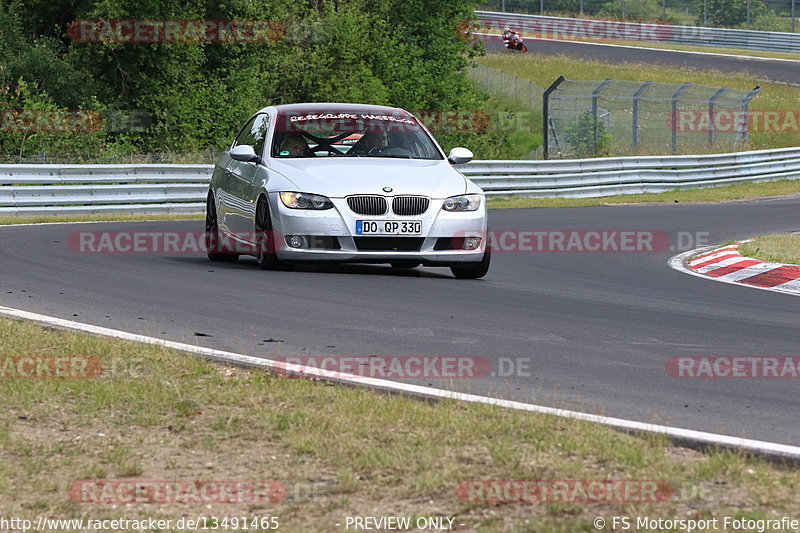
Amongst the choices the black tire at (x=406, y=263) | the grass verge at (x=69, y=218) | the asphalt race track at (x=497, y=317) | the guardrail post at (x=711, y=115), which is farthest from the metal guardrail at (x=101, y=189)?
the guardrail post at (x=711, y=115)

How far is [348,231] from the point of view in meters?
10.5

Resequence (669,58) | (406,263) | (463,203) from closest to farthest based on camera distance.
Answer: (463,203), (406,263), (669,58)

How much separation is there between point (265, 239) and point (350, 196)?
0.93 m

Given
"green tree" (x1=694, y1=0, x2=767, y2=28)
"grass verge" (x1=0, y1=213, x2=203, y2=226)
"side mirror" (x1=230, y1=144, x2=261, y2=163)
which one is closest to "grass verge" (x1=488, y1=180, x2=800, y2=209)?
"grass verge" (x1=0, y1=213, x2=203, y2=226)

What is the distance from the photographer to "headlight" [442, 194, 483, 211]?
10797 millimetres

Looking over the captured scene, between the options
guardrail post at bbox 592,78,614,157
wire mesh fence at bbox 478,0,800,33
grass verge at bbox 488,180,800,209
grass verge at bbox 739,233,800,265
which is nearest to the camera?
grass verge at bbox 739,233,800,265

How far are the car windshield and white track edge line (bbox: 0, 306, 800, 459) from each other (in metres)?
4.09

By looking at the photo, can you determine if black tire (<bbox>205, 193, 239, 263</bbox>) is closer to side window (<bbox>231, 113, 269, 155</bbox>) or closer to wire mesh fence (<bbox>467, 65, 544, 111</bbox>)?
side window (<bbox>231, 113, 269, 155</bbox>)

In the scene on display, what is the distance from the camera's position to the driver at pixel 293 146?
11523 mm

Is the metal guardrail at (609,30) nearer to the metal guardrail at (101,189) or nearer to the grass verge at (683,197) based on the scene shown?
the grass verge at (683,197)

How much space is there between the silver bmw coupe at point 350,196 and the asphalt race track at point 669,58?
146ft
